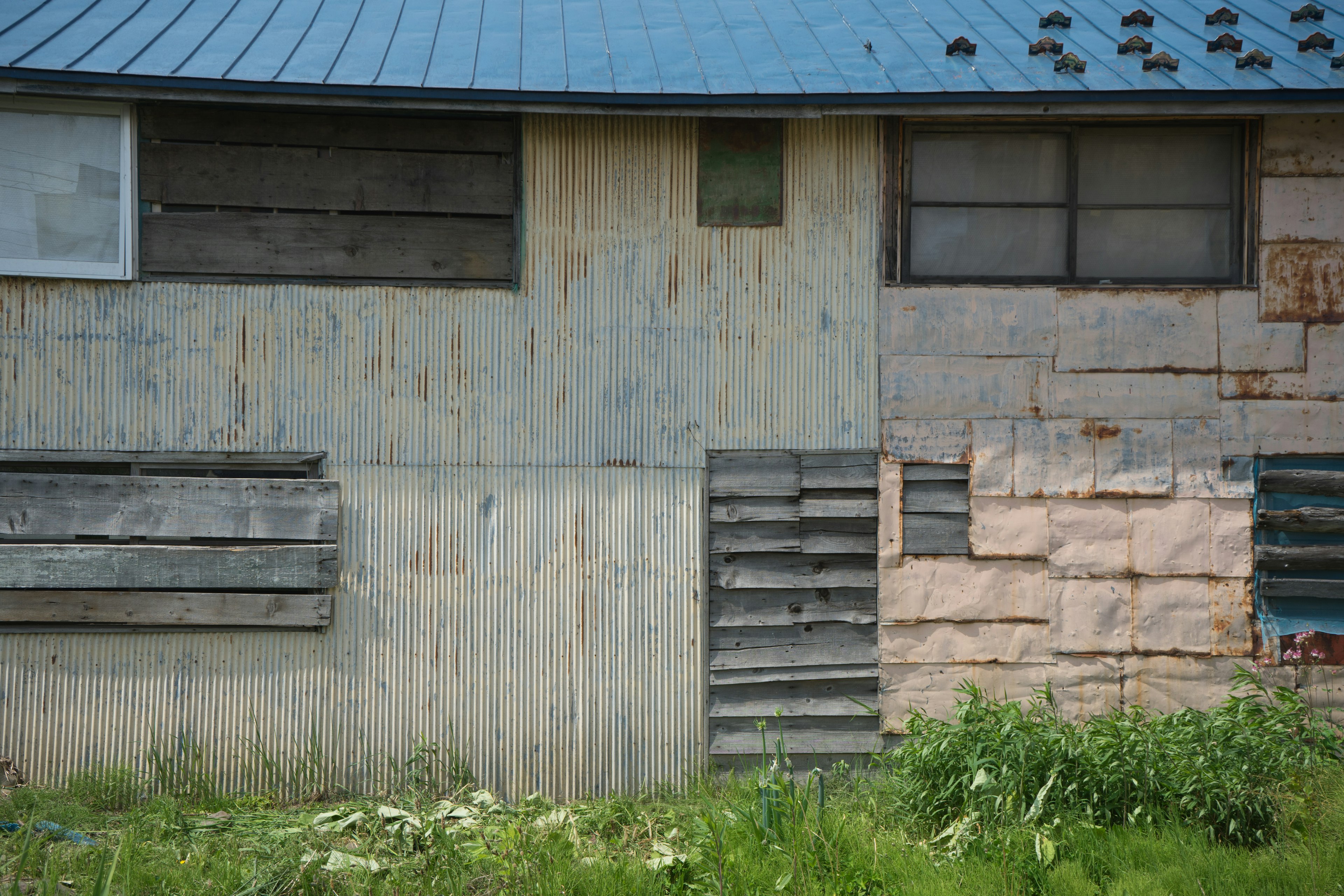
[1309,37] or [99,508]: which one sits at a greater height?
[1309,37]

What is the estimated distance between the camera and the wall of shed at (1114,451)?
5.66 m

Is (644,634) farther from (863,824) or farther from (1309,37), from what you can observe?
(1309,37)

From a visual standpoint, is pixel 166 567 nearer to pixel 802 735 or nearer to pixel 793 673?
pixel 793 673

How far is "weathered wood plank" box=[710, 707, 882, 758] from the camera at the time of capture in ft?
18.5

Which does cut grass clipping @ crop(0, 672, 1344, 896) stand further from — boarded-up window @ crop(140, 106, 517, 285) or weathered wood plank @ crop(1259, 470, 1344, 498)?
boarded-up window @ crop(140, 106, 517, 285)

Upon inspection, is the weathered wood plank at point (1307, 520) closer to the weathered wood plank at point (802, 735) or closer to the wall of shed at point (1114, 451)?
the wall of shed at point (1114, 451)

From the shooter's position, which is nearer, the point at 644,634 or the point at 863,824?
the point at 863,824

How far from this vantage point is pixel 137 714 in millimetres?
5434

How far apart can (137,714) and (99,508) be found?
53.7 inches

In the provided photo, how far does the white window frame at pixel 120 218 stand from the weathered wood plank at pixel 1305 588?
311 inches

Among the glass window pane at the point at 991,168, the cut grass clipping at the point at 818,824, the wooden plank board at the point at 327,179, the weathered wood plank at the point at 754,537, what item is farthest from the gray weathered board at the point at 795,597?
the wooden plank board at the point at 327,179

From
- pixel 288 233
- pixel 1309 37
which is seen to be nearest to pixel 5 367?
pixel 288 233

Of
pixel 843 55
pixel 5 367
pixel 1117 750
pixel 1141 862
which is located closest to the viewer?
pixel 1141 862

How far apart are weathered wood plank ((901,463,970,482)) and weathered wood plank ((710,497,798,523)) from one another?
2.63ft
